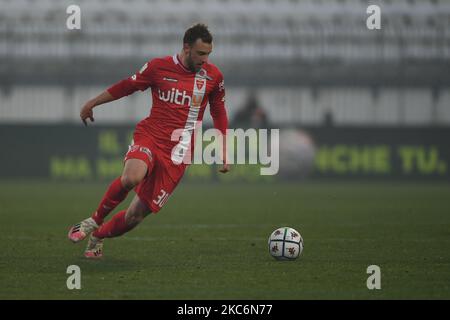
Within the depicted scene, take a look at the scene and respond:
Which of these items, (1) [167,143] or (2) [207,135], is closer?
(1) [167,143]

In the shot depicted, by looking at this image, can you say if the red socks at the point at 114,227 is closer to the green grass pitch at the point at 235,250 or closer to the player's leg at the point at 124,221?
the player's leg at the point at 124,221

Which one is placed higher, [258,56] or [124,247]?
[258,56]

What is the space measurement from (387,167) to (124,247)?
1553cm

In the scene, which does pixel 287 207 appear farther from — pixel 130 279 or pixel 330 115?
pixel 330 115

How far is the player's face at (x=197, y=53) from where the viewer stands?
30.1ft

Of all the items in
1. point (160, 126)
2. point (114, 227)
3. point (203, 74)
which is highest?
point (203, 74)

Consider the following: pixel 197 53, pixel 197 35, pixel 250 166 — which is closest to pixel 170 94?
pixel 197 53

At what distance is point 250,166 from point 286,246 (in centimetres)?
1555

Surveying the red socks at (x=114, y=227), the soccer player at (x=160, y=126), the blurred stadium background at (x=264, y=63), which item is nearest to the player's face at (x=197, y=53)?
the soccer player at (x=160, y=126)

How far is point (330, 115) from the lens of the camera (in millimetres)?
28141

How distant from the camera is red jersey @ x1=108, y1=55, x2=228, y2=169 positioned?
942 cm

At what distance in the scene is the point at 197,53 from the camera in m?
9.20

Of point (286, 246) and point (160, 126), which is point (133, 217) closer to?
point (160, 126)

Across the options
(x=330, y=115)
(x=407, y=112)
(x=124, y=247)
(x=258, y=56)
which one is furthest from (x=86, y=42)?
(x=124, y=247)
